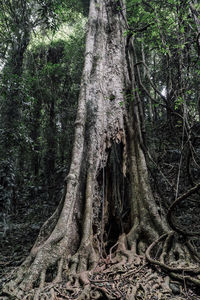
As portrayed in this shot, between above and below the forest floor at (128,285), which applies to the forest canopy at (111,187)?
above

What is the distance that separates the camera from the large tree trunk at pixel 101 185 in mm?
2408

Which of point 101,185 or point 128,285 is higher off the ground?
point 101,185

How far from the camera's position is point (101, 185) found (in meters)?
3.31

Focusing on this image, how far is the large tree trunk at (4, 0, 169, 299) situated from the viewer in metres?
2.41

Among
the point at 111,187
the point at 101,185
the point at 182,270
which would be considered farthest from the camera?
the point at 111,187

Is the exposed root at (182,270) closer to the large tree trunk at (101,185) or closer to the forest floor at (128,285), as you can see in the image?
the forest floor at (128,285)

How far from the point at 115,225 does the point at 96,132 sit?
61.1 inches

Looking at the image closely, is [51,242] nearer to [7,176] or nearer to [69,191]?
[69,191]

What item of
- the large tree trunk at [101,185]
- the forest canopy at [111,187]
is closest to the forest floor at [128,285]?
the forest canopy at [111,187]

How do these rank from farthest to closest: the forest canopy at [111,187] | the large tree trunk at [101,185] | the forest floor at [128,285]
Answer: the large tree trunk at [101,185], the forest canopy at [111,187], the forest floor at [128,285]

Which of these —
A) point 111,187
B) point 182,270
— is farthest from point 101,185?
point 182,270

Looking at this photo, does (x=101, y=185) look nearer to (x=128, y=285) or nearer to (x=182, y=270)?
(x=128, y=285)

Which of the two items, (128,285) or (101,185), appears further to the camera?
(101,185)

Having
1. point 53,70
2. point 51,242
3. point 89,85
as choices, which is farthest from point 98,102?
point 53,70
